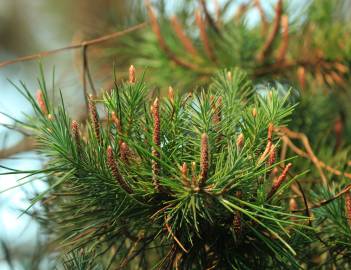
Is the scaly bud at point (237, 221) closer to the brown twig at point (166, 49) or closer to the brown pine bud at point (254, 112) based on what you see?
the brown pine bud at point (254, 112)

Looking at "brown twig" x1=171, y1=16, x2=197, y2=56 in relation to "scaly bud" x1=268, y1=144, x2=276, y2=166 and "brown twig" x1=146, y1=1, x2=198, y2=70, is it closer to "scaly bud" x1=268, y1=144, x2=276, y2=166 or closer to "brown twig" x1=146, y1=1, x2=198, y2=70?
"brown twig" x1=146, y1=1, x2=198, y2=70

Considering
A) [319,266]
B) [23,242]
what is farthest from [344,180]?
[23,242]

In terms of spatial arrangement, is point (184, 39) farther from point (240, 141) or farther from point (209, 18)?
point (240, 141)

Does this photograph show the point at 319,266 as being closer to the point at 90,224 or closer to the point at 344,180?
the point at 344,180

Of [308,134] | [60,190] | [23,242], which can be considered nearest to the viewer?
[60,190]

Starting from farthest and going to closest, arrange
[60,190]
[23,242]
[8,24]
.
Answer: [8,24], [23,242], [60,190]

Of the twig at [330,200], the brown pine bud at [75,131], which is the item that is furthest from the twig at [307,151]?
the brown pine bud at [75,131]

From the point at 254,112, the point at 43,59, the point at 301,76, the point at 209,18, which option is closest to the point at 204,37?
the point at 209,18

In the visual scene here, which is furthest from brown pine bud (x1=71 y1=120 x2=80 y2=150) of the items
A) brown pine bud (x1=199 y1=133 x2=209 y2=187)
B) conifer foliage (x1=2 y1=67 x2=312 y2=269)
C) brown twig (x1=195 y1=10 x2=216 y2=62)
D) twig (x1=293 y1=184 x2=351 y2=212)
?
brown twig (x1=195 y1=10 x2=216 y2=62)
